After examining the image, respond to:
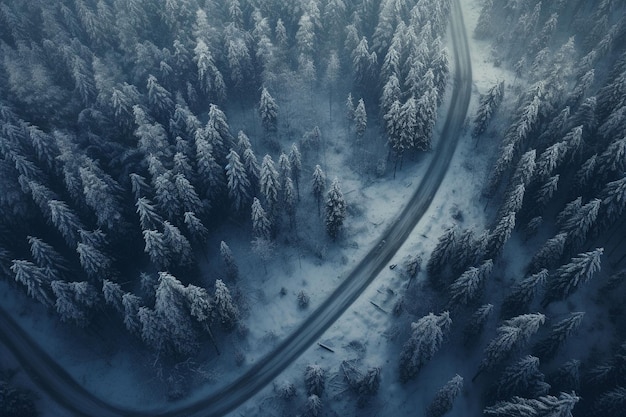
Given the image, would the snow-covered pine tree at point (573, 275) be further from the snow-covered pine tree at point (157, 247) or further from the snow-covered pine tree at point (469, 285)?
the snow-covered pine tree at point (157, 247)

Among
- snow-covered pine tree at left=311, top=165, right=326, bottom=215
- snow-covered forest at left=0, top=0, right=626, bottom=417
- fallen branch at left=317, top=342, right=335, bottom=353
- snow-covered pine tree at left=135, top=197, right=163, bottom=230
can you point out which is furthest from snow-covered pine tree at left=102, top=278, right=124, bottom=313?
snow-covered pine tree at left=311, top=165, right=326, bottom=215

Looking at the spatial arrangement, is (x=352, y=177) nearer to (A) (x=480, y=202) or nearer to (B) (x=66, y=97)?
(A) (x=480, y=202)

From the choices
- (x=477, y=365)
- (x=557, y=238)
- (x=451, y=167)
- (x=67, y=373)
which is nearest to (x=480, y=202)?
(x=451, y=167)

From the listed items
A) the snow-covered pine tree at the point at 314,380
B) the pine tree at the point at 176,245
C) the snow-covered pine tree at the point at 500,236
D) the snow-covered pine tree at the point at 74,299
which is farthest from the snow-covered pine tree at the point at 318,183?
the snow-covered pine tree at the point at 74,299

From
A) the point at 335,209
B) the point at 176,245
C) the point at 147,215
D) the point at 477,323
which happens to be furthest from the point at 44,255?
the point at 477,323

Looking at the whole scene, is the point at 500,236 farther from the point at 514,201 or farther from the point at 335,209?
the point at 335,209
